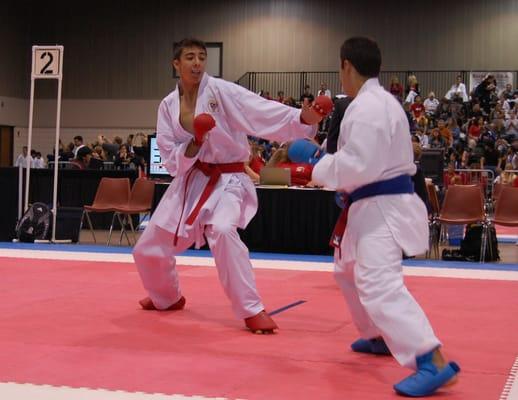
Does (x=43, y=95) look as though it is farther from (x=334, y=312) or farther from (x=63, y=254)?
(x=334, y=312)

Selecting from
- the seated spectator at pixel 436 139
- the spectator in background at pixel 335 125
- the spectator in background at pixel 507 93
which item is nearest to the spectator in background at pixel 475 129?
the seated spectator at pixel 436 139

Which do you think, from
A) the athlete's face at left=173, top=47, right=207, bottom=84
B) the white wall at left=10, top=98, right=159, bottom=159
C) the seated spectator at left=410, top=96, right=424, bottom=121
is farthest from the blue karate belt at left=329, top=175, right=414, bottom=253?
the white wall at left=10, top=98, right=159, bottom=159

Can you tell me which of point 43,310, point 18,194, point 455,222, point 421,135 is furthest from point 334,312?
point 421,135

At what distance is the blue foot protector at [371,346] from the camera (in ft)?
14.8

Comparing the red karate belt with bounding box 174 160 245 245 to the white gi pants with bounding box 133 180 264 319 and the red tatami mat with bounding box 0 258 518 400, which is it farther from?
the red tatami mat with bounding box 0 258 518 400

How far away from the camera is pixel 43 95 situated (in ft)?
92.0

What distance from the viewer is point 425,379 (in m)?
3.62

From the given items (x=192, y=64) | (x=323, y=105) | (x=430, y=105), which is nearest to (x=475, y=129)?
(x=430, y=105)

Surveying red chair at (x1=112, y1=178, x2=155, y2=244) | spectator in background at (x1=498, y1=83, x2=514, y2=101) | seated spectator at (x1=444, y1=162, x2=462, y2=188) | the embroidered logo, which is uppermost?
spectator in background at (x1=498, y1=83, x2=514, y2=101)

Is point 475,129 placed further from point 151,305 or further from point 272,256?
point 151,305

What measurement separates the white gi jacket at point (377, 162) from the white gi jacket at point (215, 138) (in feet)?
4.22

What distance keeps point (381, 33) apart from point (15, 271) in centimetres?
1951

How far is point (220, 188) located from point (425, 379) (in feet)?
6.88

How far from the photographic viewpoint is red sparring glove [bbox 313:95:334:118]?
4836mm
